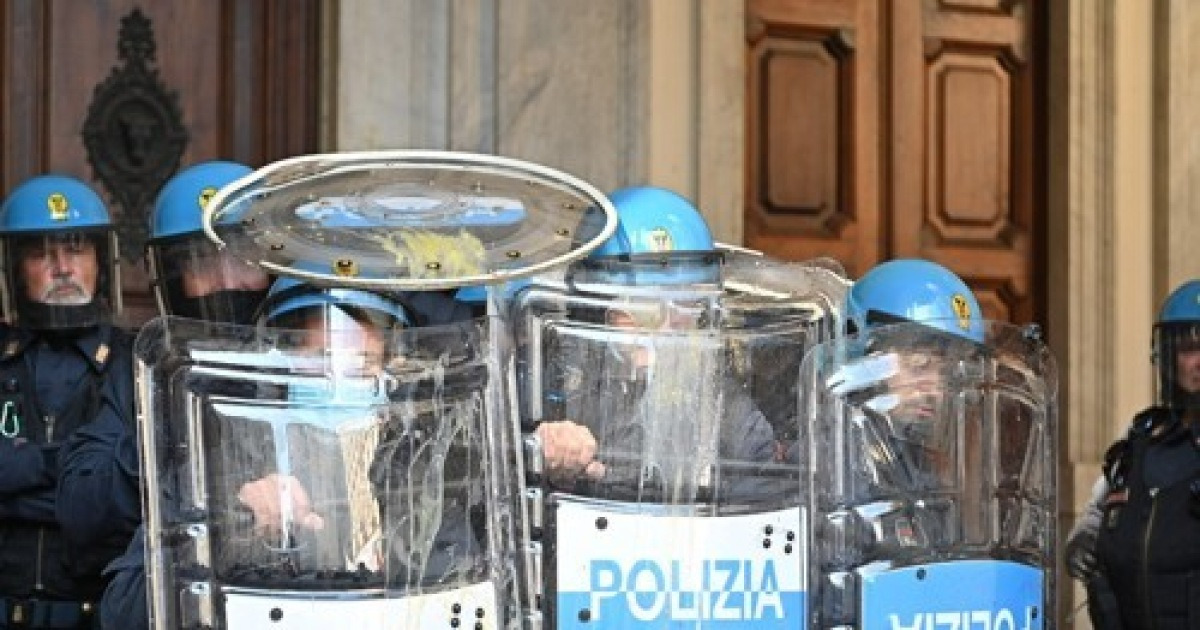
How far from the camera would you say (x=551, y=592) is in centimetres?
320

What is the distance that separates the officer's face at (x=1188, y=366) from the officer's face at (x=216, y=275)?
3.61 metres

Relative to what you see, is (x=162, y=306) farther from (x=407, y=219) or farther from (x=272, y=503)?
(x=272, y=503)

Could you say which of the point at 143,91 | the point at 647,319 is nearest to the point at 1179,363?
the point at 143,91

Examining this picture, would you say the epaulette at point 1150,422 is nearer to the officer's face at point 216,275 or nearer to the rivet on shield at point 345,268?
the officer's face at point 216,275

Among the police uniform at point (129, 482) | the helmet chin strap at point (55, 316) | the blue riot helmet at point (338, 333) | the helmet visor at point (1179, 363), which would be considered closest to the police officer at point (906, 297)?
the police uniform at point (129, 482)

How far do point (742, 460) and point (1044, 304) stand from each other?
4.74 m

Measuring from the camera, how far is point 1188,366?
22.7 ft

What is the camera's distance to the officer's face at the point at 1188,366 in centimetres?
689

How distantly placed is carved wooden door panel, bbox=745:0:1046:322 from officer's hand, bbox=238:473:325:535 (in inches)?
180

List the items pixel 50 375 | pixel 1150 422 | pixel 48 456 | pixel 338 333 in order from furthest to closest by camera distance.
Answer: pixel 1150 422, pixel 50 375, pixel 48 456, pixel 338 333

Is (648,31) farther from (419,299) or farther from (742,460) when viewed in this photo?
(742,460)

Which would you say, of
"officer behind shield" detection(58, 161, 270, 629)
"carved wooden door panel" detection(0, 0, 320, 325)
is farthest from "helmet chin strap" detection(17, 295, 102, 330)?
"carved wooden door panel" detection(0, 0, 320, 325)

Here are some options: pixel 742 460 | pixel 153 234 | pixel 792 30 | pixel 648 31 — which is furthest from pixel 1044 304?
pixel 742 460

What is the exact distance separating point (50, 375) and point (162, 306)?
3.91 ft
